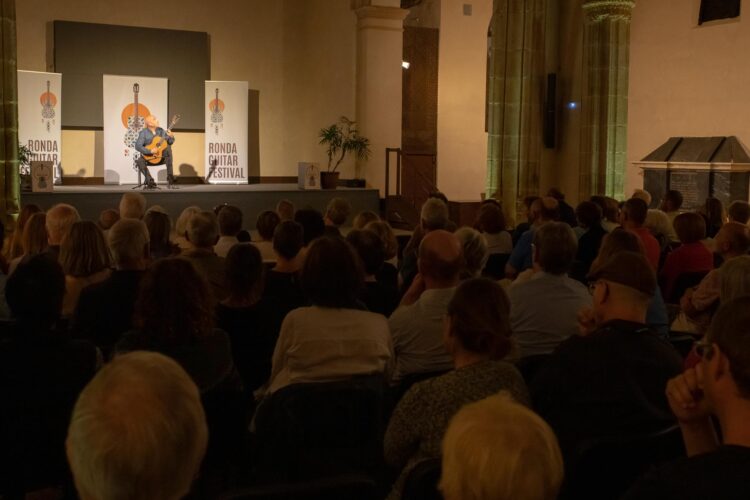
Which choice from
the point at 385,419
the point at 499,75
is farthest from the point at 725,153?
the point at 385,419

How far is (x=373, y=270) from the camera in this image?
15.8ft

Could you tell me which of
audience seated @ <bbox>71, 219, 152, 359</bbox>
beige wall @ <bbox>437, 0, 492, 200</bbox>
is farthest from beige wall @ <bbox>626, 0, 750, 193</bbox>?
audience seated @ <bbox>71, 219, 152, 359</bbox>

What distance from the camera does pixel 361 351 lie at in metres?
3.21

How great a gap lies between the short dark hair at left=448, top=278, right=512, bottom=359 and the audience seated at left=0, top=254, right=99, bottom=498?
126cm

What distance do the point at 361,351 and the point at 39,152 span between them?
11776 millimetres

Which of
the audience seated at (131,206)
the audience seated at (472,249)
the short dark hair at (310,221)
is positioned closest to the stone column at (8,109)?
the audience seated at (131,206)

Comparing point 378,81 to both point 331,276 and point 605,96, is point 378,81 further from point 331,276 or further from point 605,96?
point 331,276

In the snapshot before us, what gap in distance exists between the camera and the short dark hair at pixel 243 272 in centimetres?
388

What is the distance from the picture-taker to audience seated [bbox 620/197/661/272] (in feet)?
19.9

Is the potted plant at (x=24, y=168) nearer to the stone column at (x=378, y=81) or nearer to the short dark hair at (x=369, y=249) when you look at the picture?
the stone column at (x=378, y=81)

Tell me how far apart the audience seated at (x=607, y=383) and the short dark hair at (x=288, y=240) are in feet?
6.68

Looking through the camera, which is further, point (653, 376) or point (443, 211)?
point (443, 211)

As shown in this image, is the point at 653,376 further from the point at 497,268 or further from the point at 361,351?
the point at 497,268

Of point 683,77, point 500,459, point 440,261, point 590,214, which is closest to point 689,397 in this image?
point 500,459
